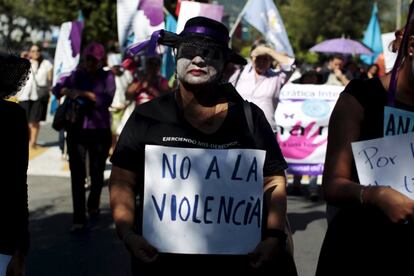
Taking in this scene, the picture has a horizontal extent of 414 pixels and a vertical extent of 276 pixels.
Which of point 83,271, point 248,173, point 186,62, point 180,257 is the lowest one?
point 83,271

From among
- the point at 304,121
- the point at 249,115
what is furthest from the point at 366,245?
the point at 304,121

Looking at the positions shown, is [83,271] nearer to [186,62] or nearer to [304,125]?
[186,62]

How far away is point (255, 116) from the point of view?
3297 mm

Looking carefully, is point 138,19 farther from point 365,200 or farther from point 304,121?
point 365,200

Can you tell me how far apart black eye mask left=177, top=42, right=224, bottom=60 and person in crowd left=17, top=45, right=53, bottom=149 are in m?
11.7

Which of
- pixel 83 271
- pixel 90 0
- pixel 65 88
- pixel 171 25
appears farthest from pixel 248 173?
pixel 90 0

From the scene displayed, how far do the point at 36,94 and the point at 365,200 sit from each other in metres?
12.9

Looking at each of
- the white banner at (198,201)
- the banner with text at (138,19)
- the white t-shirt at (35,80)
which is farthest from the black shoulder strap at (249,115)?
the white t-shirt at (35,80)

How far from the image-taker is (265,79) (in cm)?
841

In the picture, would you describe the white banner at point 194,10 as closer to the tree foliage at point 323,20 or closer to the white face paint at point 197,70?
the white face paint at point 197,70

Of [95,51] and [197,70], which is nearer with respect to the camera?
[197,70]

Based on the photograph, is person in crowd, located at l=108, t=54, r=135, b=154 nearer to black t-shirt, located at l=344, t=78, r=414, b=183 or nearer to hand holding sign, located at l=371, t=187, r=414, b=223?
black t-shirt, located at l=344, t=78, r=414, b=183

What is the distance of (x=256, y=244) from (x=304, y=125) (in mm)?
7438

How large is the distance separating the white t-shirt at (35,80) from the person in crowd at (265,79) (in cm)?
689
